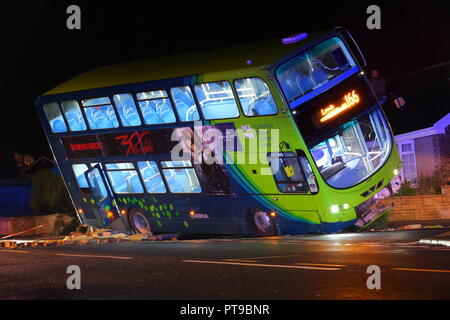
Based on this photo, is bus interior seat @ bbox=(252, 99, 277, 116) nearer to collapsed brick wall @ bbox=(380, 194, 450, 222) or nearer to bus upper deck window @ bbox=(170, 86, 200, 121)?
bus upper deck window @ bbox=(170, 86, 200, 121)

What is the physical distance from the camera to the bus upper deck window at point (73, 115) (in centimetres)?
2162

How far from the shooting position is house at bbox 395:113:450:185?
1052 inches

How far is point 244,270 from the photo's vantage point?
1208 cm

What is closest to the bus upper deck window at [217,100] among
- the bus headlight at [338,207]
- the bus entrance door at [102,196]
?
the bus headlight at [338,207]

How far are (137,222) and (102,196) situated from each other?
1.26 meters

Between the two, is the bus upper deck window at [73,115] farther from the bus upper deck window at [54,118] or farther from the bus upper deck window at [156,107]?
the bus upper deck window at [156,107]

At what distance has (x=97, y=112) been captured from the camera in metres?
21.0

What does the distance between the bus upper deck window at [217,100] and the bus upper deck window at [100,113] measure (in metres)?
3.32

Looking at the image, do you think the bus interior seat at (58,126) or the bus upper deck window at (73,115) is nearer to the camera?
the bus upper deck window at (73,115)

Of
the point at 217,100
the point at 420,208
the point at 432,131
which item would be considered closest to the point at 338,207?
the point at 217,100

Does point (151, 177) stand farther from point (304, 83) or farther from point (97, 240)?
point (304, 83)

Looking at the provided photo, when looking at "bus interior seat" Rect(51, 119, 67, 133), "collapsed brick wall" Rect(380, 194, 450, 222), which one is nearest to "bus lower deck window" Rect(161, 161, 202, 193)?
"bus interior seat" Rect(51, 119, 67, 133)

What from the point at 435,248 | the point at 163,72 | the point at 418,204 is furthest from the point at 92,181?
the point at 435,248

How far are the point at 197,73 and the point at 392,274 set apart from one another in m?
8.77
